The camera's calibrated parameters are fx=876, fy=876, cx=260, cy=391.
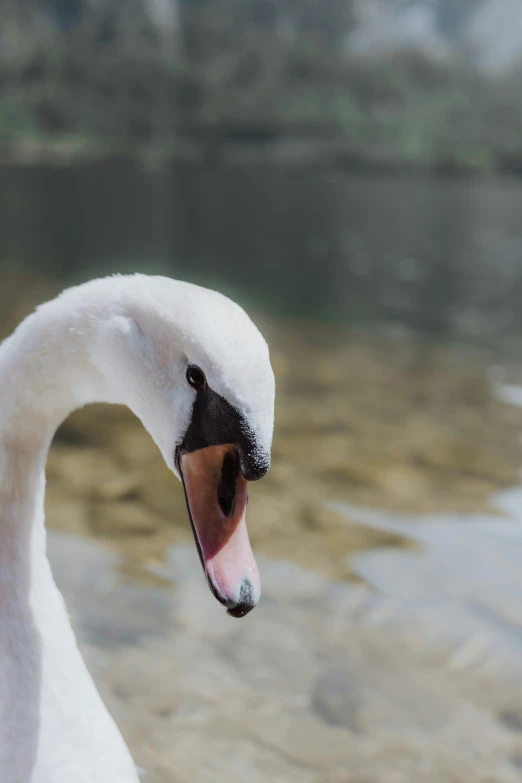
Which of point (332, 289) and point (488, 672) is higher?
point (488, 672)

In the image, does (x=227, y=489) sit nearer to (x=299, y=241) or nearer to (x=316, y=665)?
(x=316, y=665)

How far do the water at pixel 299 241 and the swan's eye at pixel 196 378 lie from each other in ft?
20.3

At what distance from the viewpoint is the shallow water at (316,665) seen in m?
2.12

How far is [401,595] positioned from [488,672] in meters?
0.43

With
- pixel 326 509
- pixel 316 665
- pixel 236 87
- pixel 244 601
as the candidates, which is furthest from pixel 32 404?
pixel 236 87

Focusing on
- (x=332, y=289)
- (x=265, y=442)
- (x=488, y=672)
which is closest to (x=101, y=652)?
(x=488, y=672)

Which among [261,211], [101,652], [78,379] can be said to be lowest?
[261,211]

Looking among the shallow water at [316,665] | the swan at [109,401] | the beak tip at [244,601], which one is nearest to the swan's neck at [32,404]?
the swan at [109,401]

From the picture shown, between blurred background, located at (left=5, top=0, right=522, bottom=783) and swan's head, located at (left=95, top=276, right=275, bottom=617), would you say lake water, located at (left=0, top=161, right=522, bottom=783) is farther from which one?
swan's head, located at (left=95, top=276, right=275, bottom=617)

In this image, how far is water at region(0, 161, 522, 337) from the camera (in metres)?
8.88

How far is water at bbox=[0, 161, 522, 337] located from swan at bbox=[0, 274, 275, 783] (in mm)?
6039

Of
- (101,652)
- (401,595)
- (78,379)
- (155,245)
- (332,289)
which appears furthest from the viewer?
(155,245)

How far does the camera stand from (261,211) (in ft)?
59.1

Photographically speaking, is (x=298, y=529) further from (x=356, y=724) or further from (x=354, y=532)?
(x=356, y=724)
